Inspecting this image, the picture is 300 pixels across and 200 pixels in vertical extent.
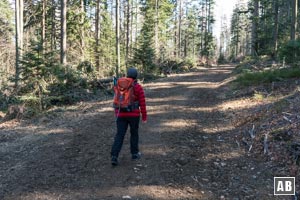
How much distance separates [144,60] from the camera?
966 inches

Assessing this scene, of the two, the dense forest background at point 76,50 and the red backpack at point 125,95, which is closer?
the red backpack at point 125,95

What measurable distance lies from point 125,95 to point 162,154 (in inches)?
68.0

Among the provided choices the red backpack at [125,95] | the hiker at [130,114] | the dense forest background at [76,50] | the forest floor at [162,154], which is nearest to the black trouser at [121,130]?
the hiker at [130,114]

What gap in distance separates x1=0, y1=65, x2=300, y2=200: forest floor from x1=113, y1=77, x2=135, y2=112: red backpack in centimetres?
124

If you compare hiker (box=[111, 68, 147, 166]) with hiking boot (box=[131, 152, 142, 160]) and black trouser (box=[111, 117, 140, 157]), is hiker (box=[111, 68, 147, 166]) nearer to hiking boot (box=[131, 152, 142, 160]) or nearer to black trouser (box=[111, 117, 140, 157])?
black trouser (box=[111, 117, 140, 157])

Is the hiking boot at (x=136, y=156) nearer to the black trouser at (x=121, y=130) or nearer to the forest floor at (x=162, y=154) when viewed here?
the forest floor at (x=162, y=154)

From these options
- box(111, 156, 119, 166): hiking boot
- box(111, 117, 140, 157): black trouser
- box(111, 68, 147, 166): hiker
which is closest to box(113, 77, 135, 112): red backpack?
box(111, 68, 147, 166): hiker

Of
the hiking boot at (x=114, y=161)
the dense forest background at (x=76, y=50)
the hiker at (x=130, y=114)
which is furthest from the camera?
the dense forest background at (x=76, y=50)

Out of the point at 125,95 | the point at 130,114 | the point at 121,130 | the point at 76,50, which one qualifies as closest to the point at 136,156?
the point at 121,130

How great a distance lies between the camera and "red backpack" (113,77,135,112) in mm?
6438

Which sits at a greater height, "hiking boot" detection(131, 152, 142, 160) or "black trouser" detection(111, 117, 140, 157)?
"black trouser" detection(111, 117, 140, 157)

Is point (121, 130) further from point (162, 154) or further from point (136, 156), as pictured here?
point (162, 154)

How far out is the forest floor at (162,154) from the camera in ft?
18.0

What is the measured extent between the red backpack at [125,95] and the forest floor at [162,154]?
124cm
